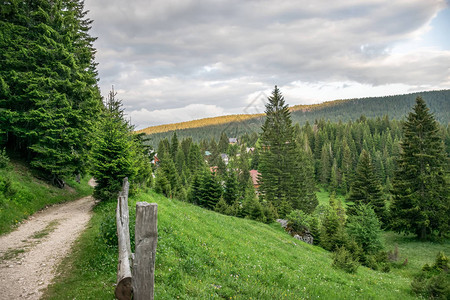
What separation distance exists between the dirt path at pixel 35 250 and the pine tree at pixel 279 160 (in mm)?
33090

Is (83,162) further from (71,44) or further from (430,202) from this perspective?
(430,202)

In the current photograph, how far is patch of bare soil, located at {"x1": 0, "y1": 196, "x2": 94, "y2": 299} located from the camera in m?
7.25

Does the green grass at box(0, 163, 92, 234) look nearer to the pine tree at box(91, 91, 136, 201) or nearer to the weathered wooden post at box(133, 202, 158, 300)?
the pine tree at box(91, 91, 136, 201)

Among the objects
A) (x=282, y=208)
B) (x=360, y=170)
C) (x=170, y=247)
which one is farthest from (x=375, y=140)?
(x=170, y=247)

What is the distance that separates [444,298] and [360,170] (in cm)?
3362

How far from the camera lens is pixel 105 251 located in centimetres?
884

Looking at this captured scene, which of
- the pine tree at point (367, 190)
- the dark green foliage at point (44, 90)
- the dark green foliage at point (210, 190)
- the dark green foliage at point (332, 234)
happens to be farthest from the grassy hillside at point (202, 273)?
the pine tree at point (367, 190)

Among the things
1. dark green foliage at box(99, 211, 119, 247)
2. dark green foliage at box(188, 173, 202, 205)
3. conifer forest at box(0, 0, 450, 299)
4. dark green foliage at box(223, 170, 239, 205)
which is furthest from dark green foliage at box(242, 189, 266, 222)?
dark green foliage at box(99, 211, 119, 247)

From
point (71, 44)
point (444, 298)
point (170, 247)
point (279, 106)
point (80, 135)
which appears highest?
point (71, 44)

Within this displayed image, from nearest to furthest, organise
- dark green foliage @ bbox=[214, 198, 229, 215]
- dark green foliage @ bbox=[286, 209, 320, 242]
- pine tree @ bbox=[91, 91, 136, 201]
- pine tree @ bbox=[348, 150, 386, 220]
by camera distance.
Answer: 1. pine tree @ bbox=[91, 91, 136, 201]
2. dark green foliage @ bbox=[286, 209, 320, 242]
3. dark green foliage @ bbox=[214, 198, 229, 215]
4. pine tree @ bbox=[348, 150, 386, 220]

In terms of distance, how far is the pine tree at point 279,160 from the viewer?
44438 millimetres

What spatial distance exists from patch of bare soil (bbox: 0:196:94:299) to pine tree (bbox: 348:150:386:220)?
40.5 m

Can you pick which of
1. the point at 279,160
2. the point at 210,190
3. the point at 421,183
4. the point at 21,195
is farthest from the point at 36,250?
the point at 421,183

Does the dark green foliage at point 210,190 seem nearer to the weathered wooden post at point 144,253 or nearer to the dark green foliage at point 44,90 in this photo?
the dark green foliage at point 44,90
